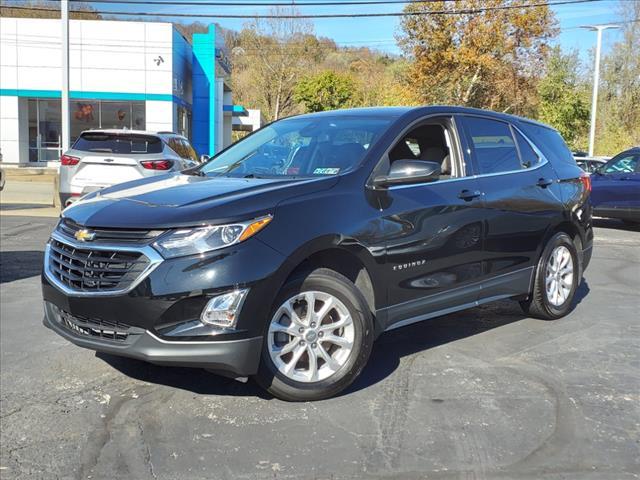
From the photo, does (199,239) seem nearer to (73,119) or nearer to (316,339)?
(316,339)

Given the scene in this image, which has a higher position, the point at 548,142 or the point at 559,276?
the point at 548,142

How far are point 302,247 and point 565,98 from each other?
135ft

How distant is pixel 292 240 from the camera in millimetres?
3729

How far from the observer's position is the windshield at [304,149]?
4.48 metres

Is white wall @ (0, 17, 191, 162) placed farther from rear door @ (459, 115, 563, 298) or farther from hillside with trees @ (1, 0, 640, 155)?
rear door @ (459, 115, 563, 298)

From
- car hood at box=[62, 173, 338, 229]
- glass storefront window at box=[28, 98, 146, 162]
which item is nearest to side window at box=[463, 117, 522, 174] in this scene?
car hood at box=[62, 173, 338, 229]

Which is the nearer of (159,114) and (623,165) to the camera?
(623,165)

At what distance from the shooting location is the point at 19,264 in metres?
8.18

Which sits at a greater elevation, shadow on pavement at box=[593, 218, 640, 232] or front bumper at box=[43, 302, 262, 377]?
front bumper at box=[43, 302, 262, 377]

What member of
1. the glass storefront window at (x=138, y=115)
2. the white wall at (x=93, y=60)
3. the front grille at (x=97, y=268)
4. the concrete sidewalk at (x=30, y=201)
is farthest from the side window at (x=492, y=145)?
the glass storefront window at (x=138, y=115)

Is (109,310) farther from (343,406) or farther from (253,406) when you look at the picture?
(343,406)

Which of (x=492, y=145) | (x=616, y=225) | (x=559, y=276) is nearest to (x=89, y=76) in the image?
(x=616, y=225)

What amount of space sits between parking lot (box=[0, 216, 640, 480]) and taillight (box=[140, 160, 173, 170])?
509 centimetres

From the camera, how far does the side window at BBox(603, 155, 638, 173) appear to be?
13180 mm
